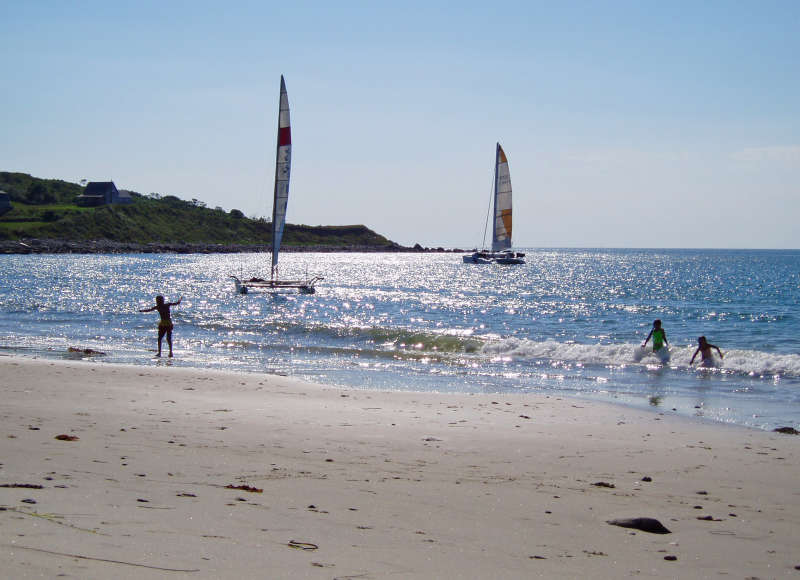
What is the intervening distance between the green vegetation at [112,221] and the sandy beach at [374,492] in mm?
130428

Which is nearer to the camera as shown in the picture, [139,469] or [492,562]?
[492,562]

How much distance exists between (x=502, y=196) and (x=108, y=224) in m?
96.1

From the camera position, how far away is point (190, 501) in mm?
6324

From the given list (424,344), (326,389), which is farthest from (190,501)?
(424,344)

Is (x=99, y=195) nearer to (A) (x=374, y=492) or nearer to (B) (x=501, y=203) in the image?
(B) (x=501, y=203)

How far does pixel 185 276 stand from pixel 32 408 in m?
70.1

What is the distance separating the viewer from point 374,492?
23.5 feet

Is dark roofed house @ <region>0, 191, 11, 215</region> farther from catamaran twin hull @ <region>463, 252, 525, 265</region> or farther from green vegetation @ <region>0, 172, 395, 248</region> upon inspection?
catamaran twin hull @ <region>463, 252, 525, 265</region>

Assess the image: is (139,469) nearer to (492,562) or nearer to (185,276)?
(492,562)

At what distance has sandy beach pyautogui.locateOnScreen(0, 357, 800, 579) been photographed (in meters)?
5.11

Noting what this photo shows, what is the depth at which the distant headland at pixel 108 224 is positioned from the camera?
5108 inches

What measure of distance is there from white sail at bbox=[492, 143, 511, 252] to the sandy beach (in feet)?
236

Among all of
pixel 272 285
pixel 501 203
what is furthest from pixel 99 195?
pixel 272 285

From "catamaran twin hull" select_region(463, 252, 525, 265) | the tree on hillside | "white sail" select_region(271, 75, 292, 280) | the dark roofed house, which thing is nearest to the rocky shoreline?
the dark roofed house
